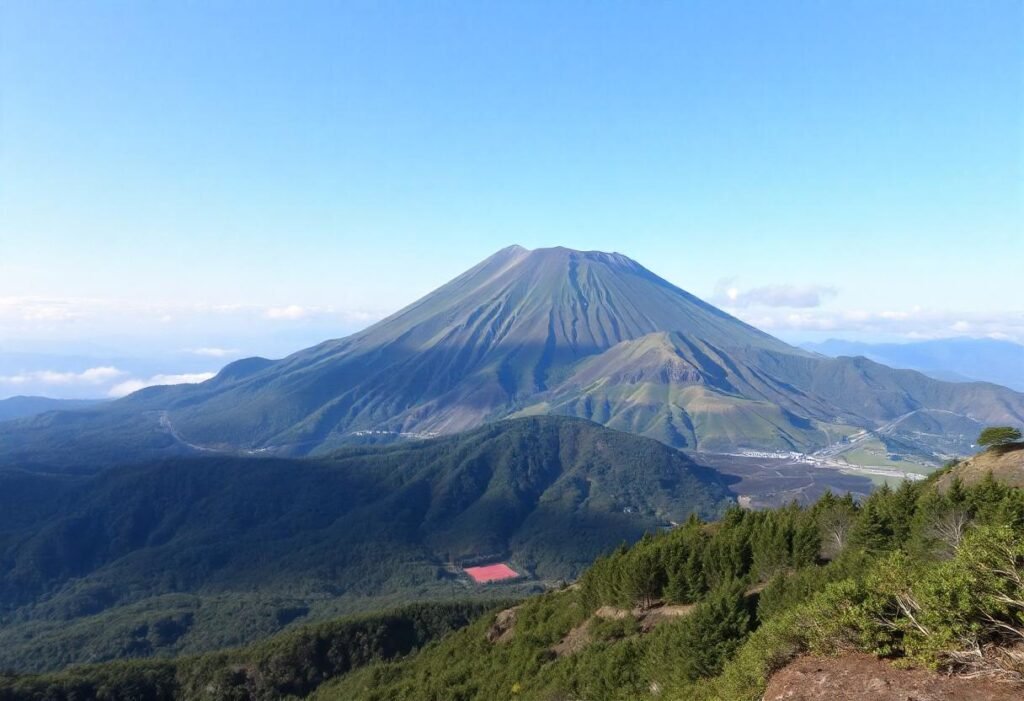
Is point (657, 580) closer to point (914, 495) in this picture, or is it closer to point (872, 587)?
point (914, 495)

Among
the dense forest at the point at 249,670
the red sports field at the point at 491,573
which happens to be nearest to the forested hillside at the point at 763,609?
the dense forest at the point at 249,670

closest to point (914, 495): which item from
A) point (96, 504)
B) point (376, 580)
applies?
point (376, 580)

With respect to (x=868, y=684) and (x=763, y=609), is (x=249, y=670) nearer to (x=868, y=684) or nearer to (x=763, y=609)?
(x=763, y=609)

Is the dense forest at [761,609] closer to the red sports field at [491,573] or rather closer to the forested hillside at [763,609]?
the forested hillside at [763,609]

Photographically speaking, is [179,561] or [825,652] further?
[179,561]

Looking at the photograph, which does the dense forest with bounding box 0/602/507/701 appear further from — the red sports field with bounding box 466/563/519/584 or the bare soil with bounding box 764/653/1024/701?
the red sports field with bounding box 466/563/519/584
